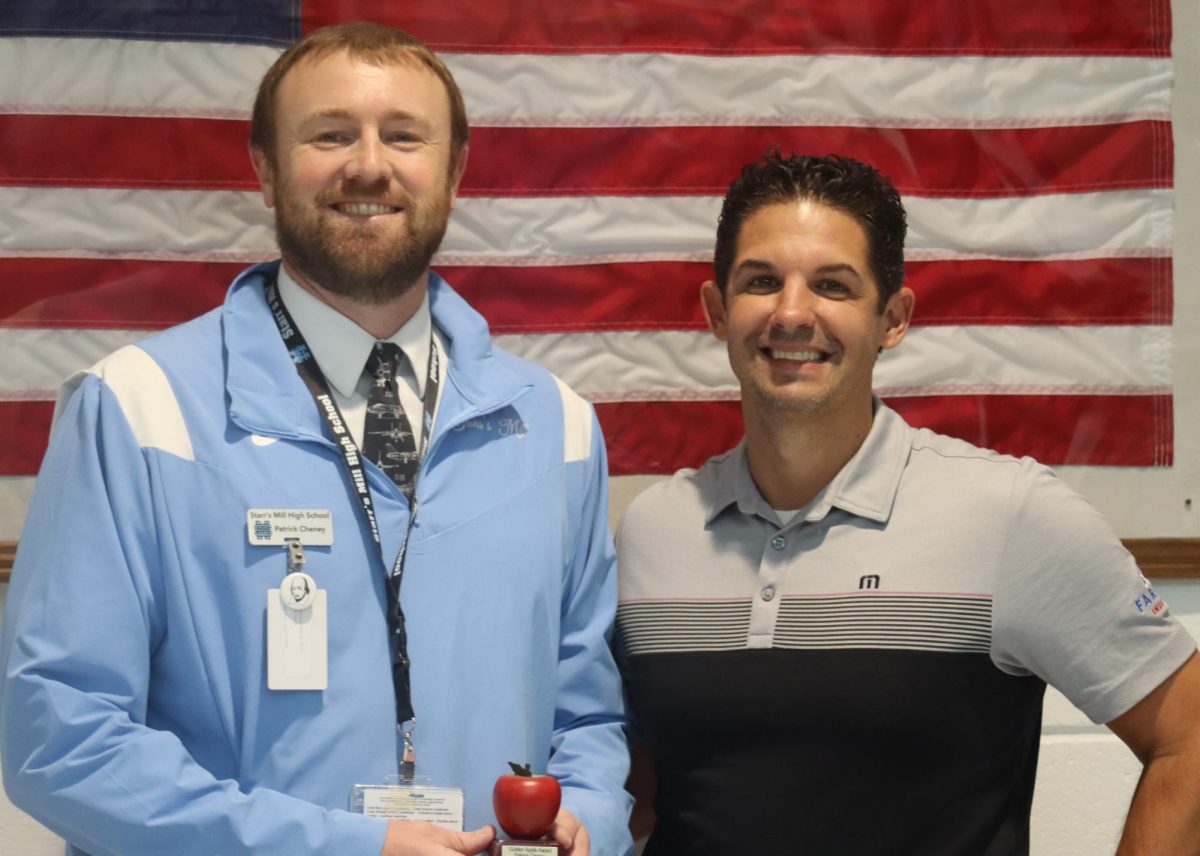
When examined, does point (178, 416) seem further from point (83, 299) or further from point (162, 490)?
point (83, 299)

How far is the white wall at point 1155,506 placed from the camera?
114 inches

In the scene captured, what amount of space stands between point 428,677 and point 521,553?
0.22 m

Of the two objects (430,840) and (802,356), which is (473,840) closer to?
(430,840)

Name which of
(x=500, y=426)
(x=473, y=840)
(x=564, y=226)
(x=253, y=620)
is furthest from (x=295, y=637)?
(x=564, y=226)

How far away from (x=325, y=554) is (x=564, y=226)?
3.59ft

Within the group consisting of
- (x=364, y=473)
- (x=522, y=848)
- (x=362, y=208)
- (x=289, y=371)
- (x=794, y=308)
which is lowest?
(x=522, y=848)

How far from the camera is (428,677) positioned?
196cm

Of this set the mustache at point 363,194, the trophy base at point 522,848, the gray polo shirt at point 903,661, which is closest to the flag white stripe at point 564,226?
the mustache at point 363,194

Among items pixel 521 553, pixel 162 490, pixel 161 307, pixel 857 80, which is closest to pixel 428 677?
pixel 521 553

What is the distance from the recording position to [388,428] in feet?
6.72

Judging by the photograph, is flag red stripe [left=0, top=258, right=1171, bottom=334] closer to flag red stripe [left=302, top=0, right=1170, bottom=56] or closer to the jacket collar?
flag red stripe [left=302, top=0, right=1170, bottom=56]

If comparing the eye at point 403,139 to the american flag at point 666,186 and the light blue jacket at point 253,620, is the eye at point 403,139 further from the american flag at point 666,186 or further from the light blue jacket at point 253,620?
the american flag at point 666,186

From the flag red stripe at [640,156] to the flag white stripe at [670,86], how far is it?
0.08 ft

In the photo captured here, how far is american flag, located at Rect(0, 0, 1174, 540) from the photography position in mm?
2684
